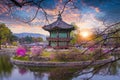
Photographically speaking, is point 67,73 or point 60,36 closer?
point 67,73

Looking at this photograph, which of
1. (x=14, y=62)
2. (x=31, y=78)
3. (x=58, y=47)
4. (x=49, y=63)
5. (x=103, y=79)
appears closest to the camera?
(x=103, y=79)

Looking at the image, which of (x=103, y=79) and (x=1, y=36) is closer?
(x=103, y=79)

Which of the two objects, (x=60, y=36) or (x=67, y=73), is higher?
(x=67, y=73)

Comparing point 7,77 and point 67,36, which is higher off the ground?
point 67,36

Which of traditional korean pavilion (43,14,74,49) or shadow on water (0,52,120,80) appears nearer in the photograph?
shadow on water (0,52,120,80)

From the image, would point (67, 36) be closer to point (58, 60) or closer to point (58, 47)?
point (58, 47)

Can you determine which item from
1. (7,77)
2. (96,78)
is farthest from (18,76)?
(96,78)

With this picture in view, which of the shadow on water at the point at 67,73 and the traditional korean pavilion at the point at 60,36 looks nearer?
the shadow on water at the point at 67,73

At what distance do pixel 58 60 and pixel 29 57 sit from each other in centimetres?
312

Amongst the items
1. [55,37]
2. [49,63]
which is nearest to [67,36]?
[55,37]

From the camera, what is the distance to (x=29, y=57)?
22.5 metres

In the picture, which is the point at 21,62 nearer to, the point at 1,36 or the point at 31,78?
the point at 31,78

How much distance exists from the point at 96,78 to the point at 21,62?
9748mm

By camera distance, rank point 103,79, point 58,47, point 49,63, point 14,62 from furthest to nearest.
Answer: point 58,47 → point 14,62 → point 49,63 → point 103,79
